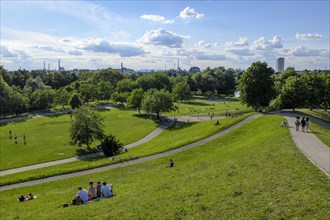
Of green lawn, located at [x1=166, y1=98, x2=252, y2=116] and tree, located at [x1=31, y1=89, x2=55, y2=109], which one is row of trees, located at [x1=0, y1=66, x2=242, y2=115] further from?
green lawn, located at [x1=166, y1=98, x2=252, y2=116]

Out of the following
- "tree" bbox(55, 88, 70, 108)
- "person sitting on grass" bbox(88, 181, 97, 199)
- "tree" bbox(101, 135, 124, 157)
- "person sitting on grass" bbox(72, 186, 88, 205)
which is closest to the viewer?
"person sitting on grass" bbox(72, 186, 88, 205)

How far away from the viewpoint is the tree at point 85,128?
5572cm

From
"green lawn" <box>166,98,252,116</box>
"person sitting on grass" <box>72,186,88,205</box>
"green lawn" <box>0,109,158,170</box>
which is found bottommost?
"green lawn" <box>0,109,158,170</box>

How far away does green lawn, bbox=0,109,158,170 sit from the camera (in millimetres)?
49603

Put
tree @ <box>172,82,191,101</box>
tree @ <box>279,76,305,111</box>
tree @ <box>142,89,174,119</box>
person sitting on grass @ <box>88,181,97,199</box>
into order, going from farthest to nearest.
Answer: tree @ <box>172,82,191,101</box>, tree @ <box>142,89,174,119</box>, tree @ <box>279,76,305,111</box>, person sitting on grass @ <box>88,181,97,199</box>

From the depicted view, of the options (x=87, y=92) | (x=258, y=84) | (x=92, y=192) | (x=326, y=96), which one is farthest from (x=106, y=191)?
(x=87, y=92)

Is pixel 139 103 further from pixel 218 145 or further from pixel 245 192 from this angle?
pixel 245 192

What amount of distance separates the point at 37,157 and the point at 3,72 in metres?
121

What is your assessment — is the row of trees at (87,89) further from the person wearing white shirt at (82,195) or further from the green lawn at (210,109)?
the person wearing white shirt at (82,195)

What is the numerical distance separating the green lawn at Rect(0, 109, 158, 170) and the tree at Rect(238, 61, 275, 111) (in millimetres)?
25264

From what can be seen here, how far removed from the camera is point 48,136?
219 feet

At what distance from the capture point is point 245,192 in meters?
17.3

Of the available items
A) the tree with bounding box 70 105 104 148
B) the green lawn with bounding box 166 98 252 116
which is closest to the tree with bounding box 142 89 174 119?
the green lawn with bounding box 166 98 252 116

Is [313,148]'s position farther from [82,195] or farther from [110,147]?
[110,147]
